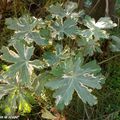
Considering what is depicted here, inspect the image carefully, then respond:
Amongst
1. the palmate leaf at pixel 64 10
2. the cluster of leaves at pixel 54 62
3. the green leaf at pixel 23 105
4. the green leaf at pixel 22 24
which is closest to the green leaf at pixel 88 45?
the cluster of leaves at pixel 54 62

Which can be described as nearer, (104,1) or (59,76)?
(59,76)

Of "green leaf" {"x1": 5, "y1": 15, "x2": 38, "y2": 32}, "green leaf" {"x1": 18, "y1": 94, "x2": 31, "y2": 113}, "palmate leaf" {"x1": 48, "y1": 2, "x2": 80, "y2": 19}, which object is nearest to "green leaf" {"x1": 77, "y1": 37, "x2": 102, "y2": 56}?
"palmate leaf" {"x1": 48, "y1": 2, "x2": 80, "y2": 19}

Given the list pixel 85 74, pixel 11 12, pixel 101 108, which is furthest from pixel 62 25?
pixel 11 12

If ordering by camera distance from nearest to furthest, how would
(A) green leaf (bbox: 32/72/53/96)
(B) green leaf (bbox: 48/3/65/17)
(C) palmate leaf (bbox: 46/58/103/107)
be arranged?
(C) palmate leaf (bbox: 46/58/103/107) < (A) green leaf (bbox: 32/72/53/96) < (B) green leaf (bbox: 48/3/65/17)

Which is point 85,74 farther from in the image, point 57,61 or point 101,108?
point 101,108

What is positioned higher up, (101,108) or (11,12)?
(11,12)

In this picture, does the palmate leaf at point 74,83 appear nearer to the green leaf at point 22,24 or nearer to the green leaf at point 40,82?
the green leaf at point 40,82

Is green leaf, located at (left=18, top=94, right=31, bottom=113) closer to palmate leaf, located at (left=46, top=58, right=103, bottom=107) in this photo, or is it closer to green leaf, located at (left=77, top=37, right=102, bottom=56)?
palmate leaf, located at (left=46, top=58, right=103, bottom=107)

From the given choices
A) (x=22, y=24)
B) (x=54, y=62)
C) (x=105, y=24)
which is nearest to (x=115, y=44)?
(x=105, y=24)
